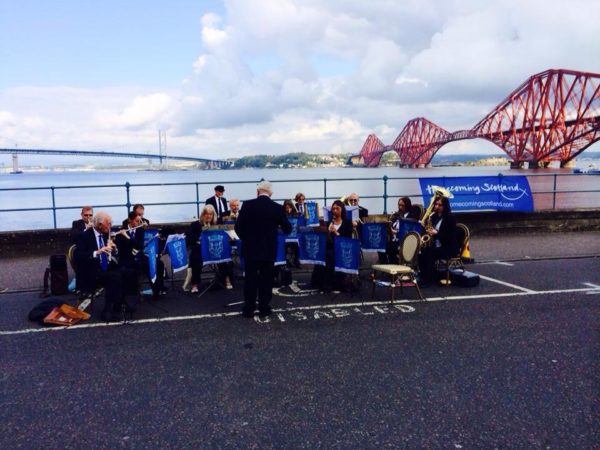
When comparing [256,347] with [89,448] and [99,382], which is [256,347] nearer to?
[99,382]

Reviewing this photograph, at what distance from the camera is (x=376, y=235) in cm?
814

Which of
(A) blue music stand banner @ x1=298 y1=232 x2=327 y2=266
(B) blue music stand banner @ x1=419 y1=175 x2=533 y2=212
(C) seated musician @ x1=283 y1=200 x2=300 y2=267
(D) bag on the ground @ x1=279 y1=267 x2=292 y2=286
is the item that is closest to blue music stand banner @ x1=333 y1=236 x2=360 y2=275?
(A) blue music stand banner @ x1=298 y1=232 x2=327 y2=266

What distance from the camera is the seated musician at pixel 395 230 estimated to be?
8617 mm

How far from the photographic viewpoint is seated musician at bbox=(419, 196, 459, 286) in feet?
25.3

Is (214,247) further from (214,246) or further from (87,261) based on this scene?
(87,261)

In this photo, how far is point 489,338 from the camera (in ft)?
Result: 17.0

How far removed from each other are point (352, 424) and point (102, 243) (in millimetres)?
4460

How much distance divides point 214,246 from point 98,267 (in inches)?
66.5

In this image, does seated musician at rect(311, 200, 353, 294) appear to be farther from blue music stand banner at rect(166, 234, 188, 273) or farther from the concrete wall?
the concrete wall

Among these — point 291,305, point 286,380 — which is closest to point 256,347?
point 286,380

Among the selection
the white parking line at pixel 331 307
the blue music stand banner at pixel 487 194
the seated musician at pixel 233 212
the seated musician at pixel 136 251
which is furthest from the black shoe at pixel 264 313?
the blue music stand banner at pixel 487 194

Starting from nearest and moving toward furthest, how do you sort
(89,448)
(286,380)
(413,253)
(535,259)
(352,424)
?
(89,448)
(352,424)
(286,380)
(413,253)
(535,259)

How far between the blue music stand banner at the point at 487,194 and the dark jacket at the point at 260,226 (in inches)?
315

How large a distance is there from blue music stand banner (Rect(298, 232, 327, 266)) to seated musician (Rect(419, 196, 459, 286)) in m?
1.83
